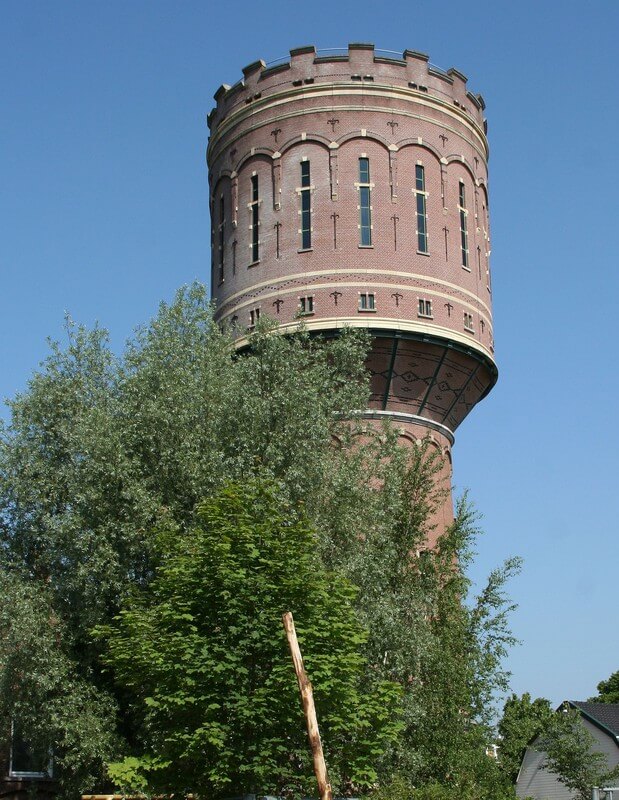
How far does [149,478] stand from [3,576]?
3.45 m

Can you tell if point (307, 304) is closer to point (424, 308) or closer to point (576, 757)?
point (424, 308)

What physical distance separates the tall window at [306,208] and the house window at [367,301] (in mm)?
2094

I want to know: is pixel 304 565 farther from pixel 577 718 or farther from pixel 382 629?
pixel 577 718

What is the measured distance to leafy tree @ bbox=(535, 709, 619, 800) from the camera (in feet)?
128

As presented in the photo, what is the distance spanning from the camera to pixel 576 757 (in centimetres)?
3947

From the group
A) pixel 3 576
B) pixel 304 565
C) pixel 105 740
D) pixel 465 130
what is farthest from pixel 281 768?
pixel 465 130

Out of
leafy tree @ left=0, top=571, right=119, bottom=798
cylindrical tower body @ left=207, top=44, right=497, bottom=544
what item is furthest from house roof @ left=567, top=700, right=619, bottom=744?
leafy tree @ left=0, top=571, right=119, bottom=798

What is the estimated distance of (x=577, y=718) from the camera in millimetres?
39344

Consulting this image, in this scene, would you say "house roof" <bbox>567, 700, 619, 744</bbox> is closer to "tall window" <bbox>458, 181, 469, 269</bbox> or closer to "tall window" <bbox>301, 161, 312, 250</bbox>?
"tall window" <bbox>458, 181, 469, 269</bbox>

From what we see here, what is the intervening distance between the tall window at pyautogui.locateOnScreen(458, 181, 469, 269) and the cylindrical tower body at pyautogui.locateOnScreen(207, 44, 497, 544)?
0.04m

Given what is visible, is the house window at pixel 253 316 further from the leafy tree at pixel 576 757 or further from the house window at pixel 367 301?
the leafy tree at pixel 576 757

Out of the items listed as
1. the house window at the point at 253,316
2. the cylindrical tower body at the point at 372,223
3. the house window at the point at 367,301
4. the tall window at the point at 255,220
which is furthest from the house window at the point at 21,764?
the tall window at the point at 255,220

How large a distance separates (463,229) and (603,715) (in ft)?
72.3

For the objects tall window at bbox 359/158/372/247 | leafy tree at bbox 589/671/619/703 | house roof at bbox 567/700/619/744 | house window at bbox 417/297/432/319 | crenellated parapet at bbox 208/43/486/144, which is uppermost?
crenellated parapet at bbox 208/43/486/144
